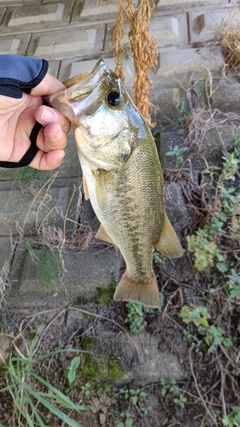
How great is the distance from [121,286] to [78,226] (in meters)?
0.80

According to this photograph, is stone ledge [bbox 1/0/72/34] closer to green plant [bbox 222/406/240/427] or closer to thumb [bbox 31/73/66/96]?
thumb [bbox 31/73/66/96]

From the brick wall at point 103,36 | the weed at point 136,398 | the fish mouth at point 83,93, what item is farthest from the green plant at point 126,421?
the brick wall at point 103,36

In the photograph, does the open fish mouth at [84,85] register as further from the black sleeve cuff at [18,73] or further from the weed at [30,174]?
the weed at [30,174]

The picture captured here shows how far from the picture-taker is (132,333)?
1.95 m

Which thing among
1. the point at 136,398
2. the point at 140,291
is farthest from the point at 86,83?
the point at 136,398

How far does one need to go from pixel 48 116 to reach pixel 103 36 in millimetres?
2634

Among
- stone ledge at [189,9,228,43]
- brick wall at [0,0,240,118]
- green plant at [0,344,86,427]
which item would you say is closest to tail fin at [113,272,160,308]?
green plant at [0,344,86,427]

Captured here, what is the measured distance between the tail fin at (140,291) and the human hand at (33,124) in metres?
0.60

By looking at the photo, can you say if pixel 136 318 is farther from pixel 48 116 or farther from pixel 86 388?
pixel 48 116

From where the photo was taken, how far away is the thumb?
1129 mm

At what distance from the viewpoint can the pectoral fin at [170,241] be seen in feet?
4.44

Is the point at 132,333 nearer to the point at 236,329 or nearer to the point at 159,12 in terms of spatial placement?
the point at 236,329

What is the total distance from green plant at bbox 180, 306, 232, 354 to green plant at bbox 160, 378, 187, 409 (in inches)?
8.4

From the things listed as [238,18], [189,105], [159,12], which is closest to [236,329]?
[189,105]
